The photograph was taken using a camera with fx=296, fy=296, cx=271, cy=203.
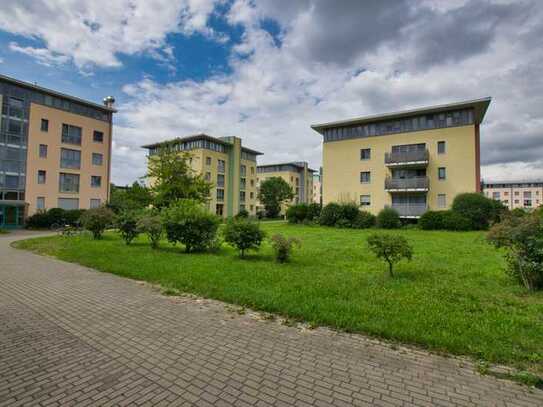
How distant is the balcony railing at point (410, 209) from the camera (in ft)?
99.7

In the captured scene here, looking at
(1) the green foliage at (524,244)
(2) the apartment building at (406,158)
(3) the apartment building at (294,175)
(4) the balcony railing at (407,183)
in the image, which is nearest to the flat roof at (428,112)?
(2) the apartment building at (406,158)

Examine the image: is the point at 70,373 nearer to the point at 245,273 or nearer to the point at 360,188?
the point at 245,273

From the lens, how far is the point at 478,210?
2606 centimetres

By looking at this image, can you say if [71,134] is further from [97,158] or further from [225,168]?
[225,168]

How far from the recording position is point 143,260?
10.8 meters

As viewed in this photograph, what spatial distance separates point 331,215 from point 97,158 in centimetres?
3128

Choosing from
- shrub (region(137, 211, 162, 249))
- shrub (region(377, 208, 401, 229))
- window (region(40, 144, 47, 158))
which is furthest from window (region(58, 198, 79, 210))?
shrub (region(377, 208, 401, 229))

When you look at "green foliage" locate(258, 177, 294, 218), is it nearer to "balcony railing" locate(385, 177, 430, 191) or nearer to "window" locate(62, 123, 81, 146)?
"balcony railing" locate(385, 177, 430, 191)

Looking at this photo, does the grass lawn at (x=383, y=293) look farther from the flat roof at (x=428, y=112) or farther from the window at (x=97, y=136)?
the window at (x=97, y=136)

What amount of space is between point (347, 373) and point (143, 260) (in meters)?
9.15

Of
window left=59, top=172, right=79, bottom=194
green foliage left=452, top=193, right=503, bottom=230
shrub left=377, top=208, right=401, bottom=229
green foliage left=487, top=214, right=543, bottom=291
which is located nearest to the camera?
green foliage left=487, top=214, right=543, bottom=291

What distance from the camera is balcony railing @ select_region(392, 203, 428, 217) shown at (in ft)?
99.7

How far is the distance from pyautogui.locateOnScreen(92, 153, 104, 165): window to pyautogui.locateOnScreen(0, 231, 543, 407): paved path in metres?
38.4

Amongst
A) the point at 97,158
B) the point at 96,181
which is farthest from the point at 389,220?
the point at 97,158
